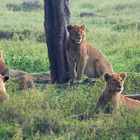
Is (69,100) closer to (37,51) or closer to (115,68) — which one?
(115,68)

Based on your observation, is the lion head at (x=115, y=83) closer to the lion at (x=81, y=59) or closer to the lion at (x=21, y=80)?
the lion at (x=81, y=59)

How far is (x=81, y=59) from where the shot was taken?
35.5 ft

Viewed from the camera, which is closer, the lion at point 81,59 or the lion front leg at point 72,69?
the lion at point 81,59

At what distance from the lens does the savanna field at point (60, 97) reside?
7.71 metres

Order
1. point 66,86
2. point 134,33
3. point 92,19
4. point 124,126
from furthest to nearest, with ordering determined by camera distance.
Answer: point 92,19
point 134,33
point 66,86
point 124,126

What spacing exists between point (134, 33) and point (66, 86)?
768cm

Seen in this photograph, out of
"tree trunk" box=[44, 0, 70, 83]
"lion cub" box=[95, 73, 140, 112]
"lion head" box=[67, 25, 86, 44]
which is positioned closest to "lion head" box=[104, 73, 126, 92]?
"lion cub" box=[95, 73, 140, 112]

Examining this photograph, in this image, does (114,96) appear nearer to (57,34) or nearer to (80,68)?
(80,68)

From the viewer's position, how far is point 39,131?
7.83 meters

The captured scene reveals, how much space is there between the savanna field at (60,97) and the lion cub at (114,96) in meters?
0.28

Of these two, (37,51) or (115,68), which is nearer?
(115,68)

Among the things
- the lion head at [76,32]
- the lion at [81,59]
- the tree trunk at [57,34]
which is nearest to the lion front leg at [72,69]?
the lion at [81,59]

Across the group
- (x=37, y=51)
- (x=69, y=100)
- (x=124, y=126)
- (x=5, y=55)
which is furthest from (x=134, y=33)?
(x=124, y=126)

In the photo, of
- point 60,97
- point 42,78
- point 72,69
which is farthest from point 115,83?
point 42,78
